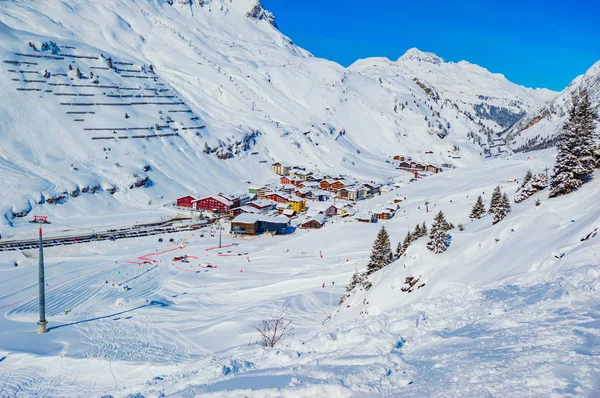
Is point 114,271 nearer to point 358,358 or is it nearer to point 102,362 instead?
point 102,362

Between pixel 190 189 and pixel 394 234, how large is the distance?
47.3 meters

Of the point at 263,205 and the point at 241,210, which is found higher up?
the point at 263,205

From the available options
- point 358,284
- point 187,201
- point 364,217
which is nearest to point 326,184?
point 364,217

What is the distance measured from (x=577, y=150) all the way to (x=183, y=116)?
9045cm

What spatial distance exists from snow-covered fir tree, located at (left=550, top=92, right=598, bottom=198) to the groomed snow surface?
2425mm

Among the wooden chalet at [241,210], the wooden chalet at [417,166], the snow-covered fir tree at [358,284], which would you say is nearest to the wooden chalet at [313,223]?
the wooden chalet at [241,210]

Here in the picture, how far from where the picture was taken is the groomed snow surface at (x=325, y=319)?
22.5ft

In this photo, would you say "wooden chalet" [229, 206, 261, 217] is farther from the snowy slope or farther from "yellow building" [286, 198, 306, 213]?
the snowy slope

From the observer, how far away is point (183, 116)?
98875mm

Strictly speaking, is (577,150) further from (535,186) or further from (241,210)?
(241,210)

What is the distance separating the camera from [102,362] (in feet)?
57.1

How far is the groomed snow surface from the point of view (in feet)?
22.5

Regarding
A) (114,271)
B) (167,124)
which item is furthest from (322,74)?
(114,271)

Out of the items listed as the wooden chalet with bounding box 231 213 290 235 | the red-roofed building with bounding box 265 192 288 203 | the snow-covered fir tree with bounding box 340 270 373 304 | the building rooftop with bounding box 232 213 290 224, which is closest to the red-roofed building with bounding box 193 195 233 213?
the building rooftop with bounding box 232 213 290 224
